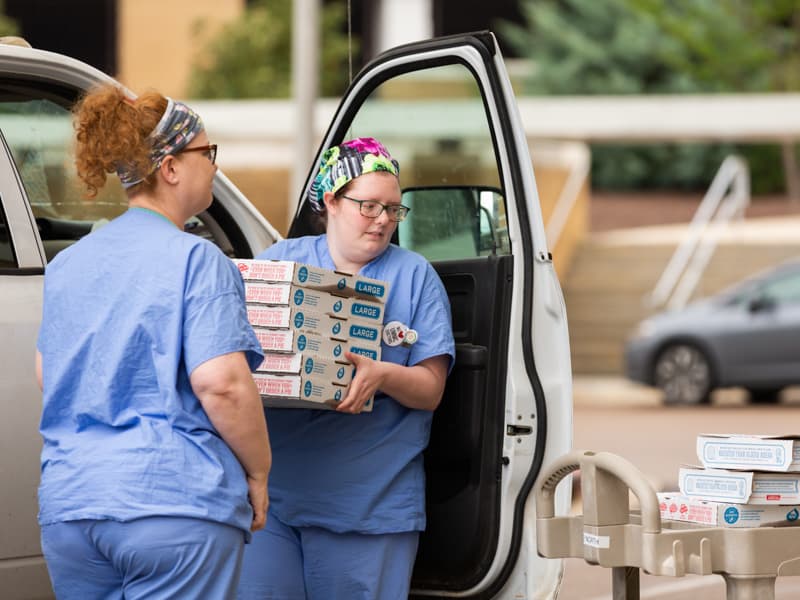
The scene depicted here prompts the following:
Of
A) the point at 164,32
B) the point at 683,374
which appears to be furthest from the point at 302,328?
the point at 164,32

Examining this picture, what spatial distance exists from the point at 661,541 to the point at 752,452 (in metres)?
0.37

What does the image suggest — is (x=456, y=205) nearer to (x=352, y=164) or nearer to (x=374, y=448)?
(x=352, y=164)

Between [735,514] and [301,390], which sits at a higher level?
[301,390]

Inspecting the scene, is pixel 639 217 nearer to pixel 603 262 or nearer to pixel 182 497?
pixel 603 262

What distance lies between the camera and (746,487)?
3.77 m

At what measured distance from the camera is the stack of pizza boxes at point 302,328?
381 cm

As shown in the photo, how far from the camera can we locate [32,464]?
4211mm

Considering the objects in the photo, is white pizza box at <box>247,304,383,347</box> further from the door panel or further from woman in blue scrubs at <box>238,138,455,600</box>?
the door panel

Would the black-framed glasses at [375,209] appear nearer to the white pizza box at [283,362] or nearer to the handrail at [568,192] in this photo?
the white pizza box at [283,362]

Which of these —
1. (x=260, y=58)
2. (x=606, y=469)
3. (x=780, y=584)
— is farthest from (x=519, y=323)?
(x=260, y=58)

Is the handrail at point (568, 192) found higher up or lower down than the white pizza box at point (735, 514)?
higher up

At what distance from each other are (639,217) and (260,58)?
8924mm

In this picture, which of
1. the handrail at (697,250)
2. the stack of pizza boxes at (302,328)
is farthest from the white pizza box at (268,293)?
the handrail at (697,250)

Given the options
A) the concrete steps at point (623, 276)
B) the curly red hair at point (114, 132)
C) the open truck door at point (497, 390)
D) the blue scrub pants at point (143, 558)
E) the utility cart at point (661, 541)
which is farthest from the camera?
the concrete steps at point (623, 276)
